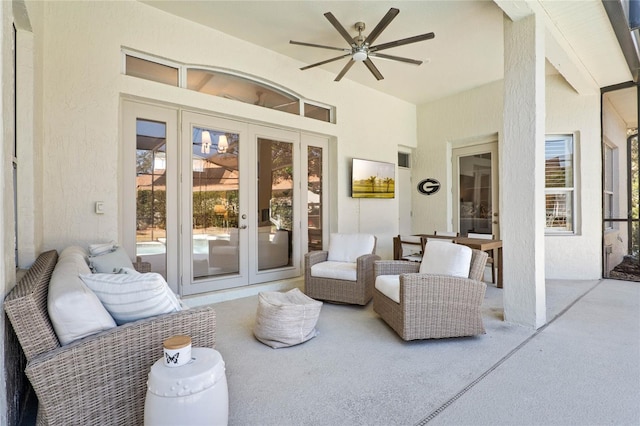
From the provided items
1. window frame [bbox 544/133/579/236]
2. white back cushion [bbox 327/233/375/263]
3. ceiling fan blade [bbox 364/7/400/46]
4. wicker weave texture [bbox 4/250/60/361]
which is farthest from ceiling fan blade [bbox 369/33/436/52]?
window frame [bbox 544/133/579/236]

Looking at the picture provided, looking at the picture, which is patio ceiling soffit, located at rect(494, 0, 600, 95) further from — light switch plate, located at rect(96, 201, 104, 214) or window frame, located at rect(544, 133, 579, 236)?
light switch plate, located at rect(96, 201, 104, 214)

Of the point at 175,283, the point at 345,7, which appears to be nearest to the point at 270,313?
the point at 175,283

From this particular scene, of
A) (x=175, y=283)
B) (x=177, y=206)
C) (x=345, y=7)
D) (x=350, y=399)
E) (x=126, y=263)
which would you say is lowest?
(x=350, y=399)

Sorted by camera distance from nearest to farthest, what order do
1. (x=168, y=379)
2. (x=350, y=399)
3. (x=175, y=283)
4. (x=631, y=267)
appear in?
(x=168, y=379) → (x=350, y=399) → (x=175, y=283) → (x=631, y=267)

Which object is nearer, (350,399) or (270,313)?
(350,399)

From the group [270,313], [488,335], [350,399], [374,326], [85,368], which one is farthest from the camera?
[374,326]

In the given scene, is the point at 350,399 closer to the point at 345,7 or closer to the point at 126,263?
the point at 126,263

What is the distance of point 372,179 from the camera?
19.7 ft

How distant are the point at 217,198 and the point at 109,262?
1.80 meters

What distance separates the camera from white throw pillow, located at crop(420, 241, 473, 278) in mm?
3039

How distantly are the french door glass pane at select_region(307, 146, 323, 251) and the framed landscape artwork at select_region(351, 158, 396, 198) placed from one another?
62 centimetres

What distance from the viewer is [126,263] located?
285 cm

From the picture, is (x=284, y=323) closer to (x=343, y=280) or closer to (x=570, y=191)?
(x=343, y=280)

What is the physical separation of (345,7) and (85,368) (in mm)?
3986
